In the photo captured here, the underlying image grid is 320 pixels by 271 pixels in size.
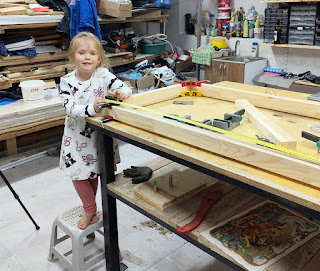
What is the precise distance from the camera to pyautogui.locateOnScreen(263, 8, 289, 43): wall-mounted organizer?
3984 millimetres

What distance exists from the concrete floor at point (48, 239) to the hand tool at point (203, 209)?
64 centimetres

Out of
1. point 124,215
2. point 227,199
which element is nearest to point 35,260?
point 124,215

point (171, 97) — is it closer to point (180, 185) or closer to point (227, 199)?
point (180, 185)

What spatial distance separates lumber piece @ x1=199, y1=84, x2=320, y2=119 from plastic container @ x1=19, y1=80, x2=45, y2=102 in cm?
189

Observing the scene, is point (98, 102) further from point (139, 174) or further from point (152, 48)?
point (152, 48)

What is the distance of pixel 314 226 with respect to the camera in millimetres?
1426

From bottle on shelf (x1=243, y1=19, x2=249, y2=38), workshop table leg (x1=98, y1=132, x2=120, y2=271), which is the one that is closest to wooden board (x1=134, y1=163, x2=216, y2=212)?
workshop table leg (x1=98, y1=132, x2=120, y2=271)

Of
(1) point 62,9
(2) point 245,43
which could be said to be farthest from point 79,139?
(2) point 245,43

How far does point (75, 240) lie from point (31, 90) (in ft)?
6.18

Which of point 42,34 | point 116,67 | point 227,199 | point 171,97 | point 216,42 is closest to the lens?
point 227,199

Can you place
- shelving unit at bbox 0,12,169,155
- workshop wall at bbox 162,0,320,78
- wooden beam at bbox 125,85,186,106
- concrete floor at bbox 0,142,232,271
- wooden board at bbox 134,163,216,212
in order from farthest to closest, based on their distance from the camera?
workshop wall at bbox 162,0,320,78, shelving unit at bbox 0,12,169,155, concrete floor at bbox 0,142,232,271, wooden beam at bbox 125,85,186,106, wooden board at bbox 134,163,216,212

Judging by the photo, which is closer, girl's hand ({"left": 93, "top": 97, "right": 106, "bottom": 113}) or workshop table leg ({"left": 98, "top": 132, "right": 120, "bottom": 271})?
girl's hand ({"left": 93, "top": 97, "right": 106, "bottom": 113})

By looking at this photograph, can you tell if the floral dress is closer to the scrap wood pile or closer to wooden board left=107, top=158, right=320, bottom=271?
wooden board left=107, top=158, right=320, bottom=271

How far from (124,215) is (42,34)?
7.76ft
